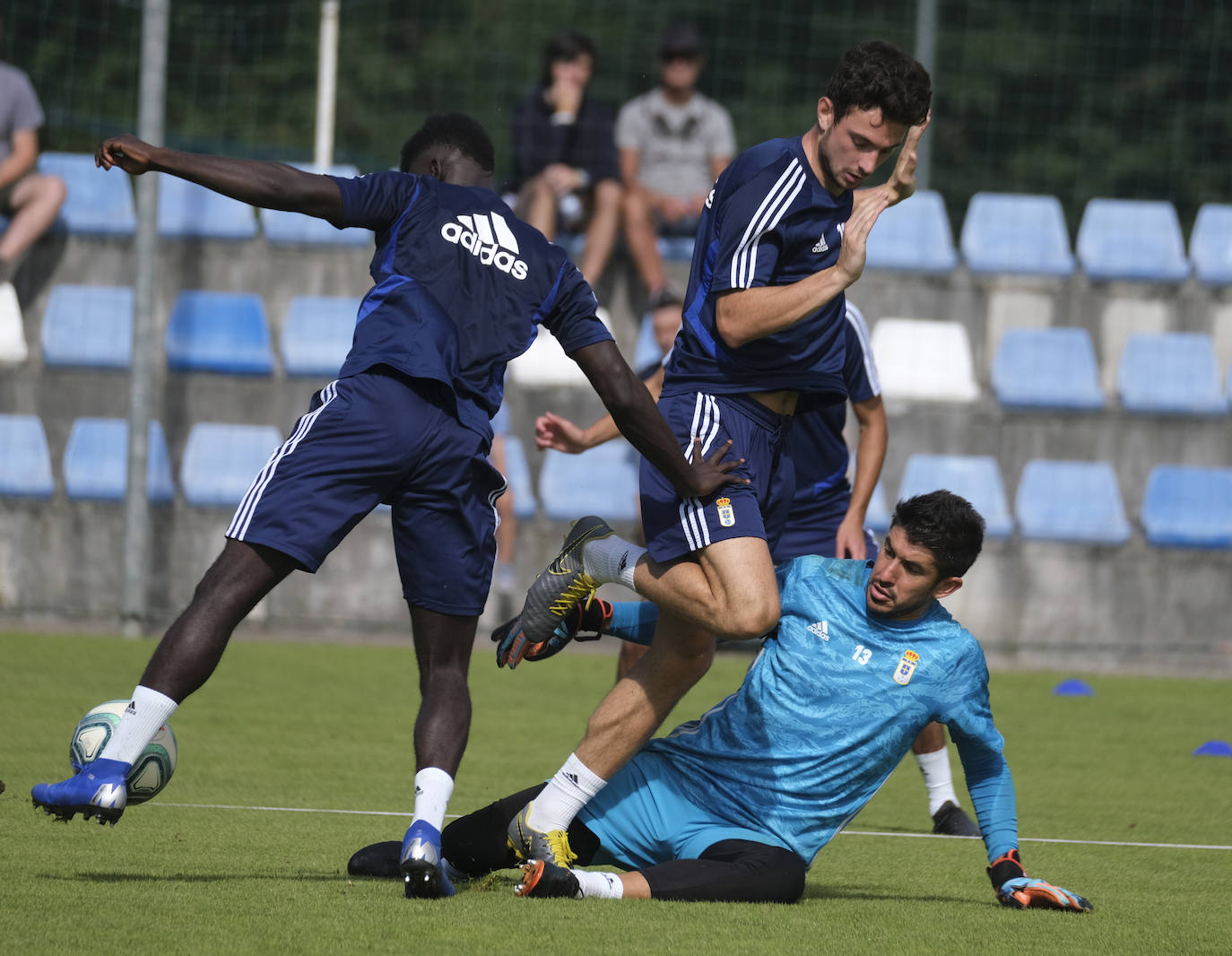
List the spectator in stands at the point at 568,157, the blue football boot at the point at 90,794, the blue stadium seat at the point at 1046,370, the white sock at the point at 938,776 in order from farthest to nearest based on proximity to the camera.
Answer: the blue stadium seat at the point at 1046,370
the spectator in stands at the point at 568,157
the white sock at the point at 938,776
the blue football boot at the point at 90,794

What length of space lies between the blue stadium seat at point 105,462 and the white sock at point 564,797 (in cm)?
703

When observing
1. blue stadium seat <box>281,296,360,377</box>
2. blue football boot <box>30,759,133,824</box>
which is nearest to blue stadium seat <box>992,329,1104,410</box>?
blue stadium seat <box>281,296,360,377</box>

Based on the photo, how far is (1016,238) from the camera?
39.8ft

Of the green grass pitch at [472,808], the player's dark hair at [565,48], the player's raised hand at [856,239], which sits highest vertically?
the player's dark hair at [565,48]

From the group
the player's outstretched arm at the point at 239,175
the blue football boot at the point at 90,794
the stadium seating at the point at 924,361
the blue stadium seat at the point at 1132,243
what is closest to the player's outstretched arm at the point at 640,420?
the player's outstretched arm at the point at 239,175

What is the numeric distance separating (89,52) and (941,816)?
988cm

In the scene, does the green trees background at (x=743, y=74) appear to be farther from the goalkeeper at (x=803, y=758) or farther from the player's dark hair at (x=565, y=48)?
the goalkeeper at (x=803, y=758)

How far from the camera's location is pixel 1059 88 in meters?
14.7

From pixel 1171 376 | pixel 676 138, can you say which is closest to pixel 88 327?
pixel 676 138

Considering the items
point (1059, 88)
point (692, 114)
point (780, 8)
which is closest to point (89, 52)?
point (692, 114)

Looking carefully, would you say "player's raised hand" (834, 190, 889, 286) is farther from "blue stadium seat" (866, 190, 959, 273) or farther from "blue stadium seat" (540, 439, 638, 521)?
"blue stadium seat" (866, 190, 959, 273)

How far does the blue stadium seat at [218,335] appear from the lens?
36.8 feet

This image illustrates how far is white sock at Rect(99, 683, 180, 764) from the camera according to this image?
3.99 meters

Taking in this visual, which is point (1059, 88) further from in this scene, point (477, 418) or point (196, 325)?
point (477, 418)
